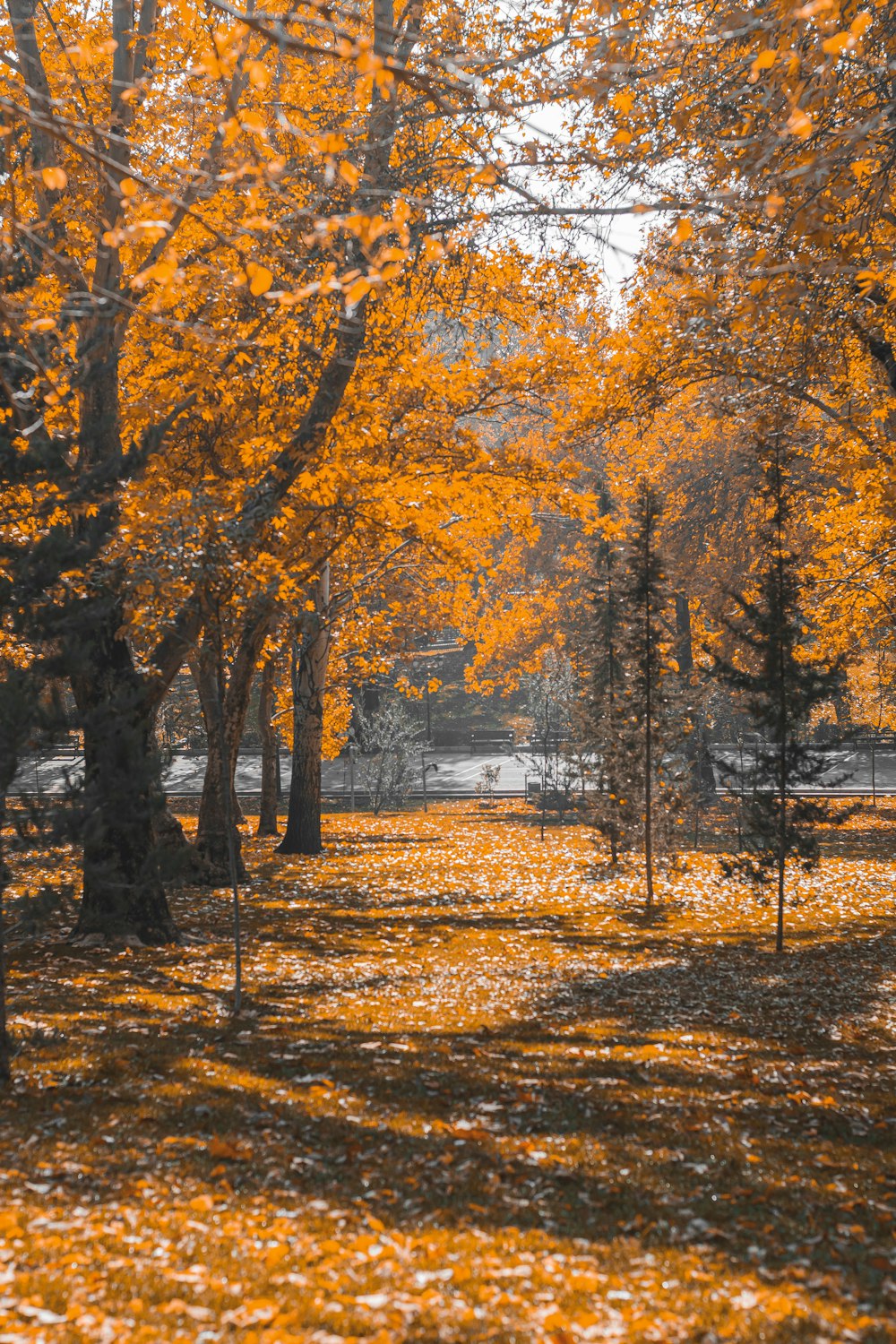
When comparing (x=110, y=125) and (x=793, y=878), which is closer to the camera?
(x=110, y=125)

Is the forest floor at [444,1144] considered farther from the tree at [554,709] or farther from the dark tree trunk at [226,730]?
the tree at [554,709]

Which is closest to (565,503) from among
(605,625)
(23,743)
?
(605,625)

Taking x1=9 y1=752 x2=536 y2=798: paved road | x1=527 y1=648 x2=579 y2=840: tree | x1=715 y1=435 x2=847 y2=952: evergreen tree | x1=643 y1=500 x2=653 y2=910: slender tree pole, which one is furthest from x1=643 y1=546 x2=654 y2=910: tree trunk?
x1=9 y1=752 x2=536 y2=798: paved road

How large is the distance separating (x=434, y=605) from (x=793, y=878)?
326 inches

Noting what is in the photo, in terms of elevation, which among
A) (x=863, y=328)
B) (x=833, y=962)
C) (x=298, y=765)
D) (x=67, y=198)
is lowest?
(x=833, y=962)

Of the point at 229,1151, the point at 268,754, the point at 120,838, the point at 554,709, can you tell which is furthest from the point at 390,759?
the point at 229,1151

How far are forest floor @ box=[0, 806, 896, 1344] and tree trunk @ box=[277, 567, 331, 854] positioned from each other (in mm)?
6870

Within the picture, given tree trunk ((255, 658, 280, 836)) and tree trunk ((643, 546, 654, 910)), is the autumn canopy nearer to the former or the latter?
tree trunk ((643, 546, 654, 910))

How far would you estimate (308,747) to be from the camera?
17781 millimetres

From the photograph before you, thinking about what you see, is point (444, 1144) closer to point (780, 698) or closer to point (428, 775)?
point (780, 698)

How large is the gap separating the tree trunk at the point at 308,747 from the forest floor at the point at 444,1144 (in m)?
6.87

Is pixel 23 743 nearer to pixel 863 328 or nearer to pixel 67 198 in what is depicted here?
pixel 67 198

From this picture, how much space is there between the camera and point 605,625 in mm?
18438

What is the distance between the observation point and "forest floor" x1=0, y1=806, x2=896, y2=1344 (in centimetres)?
359
